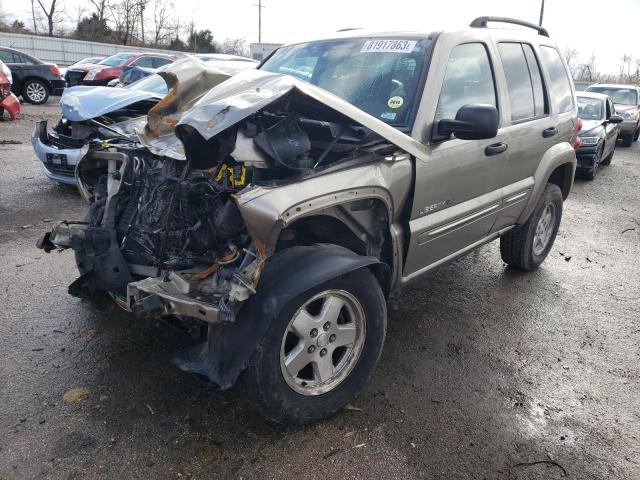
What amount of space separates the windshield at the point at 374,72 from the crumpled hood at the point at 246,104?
16.7 inches

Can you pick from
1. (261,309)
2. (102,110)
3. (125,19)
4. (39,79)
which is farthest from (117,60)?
(125,19)

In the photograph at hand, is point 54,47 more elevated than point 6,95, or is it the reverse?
point 6,95

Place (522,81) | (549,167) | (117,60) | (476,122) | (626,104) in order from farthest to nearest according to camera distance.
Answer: (117,60)
(626,104)
(549,167)
(522,81)
(476,122)

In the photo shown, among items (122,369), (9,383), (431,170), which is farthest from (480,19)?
(9,383)

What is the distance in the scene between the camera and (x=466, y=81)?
3.43 meters

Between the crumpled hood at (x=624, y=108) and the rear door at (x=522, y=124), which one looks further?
the crumpled hood at (x=624, y=108)

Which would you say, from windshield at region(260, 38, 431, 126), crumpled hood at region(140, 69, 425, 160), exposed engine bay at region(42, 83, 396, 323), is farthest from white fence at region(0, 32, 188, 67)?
crumpled hood at region(140, 69, 425, 160)

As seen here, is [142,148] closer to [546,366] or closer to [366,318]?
[366,318]

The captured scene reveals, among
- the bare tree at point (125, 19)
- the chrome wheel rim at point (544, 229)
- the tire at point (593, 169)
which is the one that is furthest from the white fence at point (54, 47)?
the chrome wheel rim at point (544, 229)

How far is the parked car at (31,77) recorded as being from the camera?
49.9ft

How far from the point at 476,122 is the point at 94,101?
2892mm

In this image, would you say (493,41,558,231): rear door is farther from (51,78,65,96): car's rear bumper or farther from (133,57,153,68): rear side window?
(133,57,153,68): rear side window

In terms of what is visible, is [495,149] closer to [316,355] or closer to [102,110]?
A: [316,355]

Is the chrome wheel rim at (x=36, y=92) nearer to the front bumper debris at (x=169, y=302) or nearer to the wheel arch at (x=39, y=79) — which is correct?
the wheel arch at (x=39, y=79)
